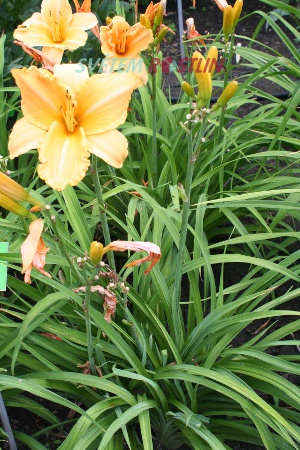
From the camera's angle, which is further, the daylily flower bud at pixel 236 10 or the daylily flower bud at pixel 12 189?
the daylily flower bud at pixel 236 10

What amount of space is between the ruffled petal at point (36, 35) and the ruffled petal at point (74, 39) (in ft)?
0.12

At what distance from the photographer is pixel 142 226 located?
176 centimetres

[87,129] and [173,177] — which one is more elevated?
[87,129]

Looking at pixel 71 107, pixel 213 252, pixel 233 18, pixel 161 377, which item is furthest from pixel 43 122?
pixel 213 252

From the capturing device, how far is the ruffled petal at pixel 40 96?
3.11 ft

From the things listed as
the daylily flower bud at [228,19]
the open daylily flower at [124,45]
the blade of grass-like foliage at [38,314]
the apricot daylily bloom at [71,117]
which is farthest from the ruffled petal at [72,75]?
the daylily flower bud at [228,19]

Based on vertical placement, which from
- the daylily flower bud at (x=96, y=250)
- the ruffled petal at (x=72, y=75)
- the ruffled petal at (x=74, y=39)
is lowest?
the daylily flower bud at (x=96, y=250)

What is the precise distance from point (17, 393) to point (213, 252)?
3.16 feet

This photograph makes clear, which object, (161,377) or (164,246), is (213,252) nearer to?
(164,246)

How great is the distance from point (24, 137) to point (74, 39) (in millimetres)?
470

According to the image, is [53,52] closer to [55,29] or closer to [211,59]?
[55,29]

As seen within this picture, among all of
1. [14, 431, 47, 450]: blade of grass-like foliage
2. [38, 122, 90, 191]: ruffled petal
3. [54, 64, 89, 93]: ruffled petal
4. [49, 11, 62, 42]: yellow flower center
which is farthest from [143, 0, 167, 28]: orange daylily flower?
[14, 431, 47, 450]: blade of grass-like foliage

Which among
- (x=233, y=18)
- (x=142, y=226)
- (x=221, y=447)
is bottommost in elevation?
(x=221, y=447)

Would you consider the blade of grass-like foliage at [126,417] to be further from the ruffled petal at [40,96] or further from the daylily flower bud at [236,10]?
the daylily flower bud at [236,10]
